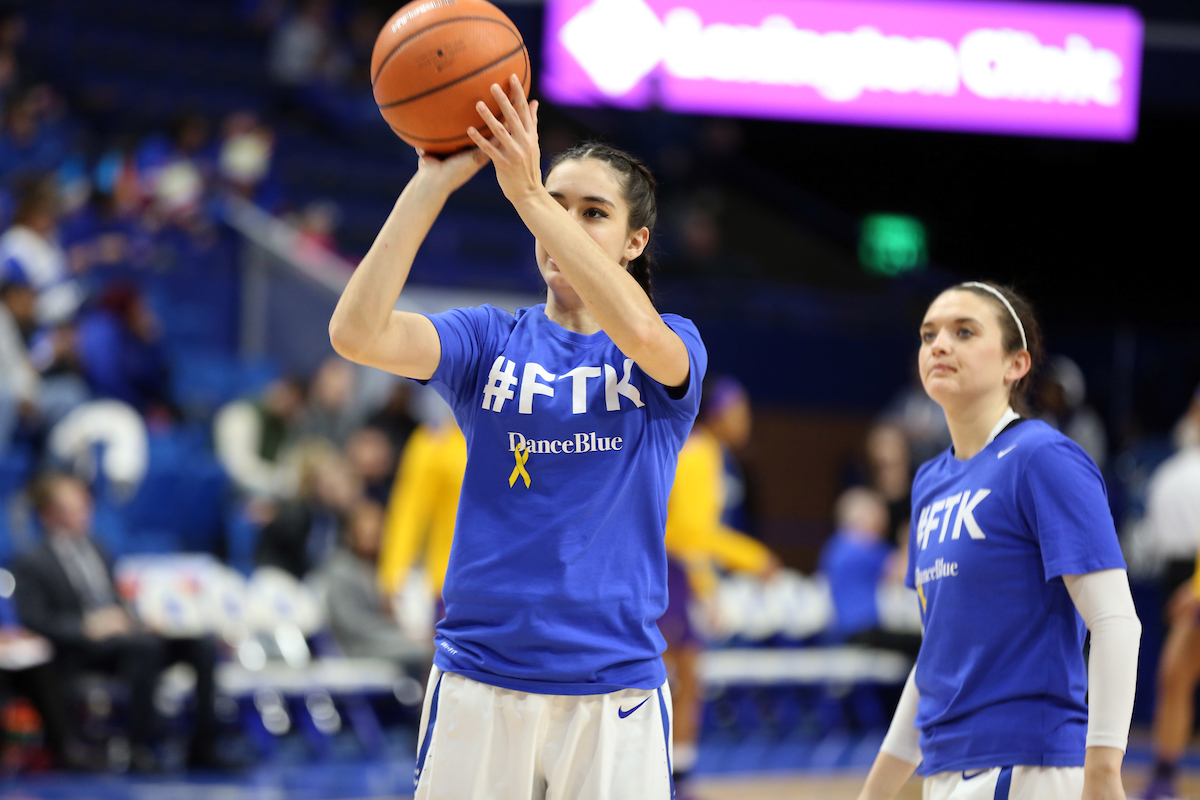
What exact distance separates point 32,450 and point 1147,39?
1189 cm

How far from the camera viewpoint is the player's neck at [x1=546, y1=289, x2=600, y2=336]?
2.57m

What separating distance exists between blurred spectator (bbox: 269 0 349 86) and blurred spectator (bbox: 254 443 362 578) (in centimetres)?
802

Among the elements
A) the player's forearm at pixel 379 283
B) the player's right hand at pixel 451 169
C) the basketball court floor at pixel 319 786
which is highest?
the player's right hand at pixel 451 169

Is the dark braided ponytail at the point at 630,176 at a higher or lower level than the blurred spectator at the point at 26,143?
lower

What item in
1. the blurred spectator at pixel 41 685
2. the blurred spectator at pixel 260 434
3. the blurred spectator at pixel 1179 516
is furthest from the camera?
the blurred spectator at pixel 260 434

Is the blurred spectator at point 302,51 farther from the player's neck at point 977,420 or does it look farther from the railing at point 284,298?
the player's neck at point 977,420

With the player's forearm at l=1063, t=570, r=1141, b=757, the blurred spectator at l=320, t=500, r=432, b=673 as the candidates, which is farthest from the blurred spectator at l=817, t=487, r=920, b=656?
the player's forearm at l=1063, t=570, r=1141, b=757

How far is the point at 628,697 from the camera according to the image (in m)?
2.35

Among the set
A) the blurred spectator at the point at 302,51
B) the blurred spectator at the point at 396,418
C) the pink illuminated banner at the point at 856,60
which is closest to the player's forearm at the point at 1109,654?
the blurred spectator at the point at 396,418

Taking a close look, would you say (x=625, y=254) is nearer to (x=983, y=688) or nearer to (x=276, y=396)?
(x=983, y=688)

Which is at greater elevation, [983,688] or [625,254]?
[625,254]

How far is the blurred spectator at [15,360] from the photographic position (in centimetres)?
800

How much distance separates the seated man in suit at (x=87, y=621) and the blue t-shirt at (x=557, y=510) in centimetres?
514

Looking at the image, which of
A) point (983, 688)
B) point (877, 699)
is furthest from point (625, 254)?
point (877, 699)
